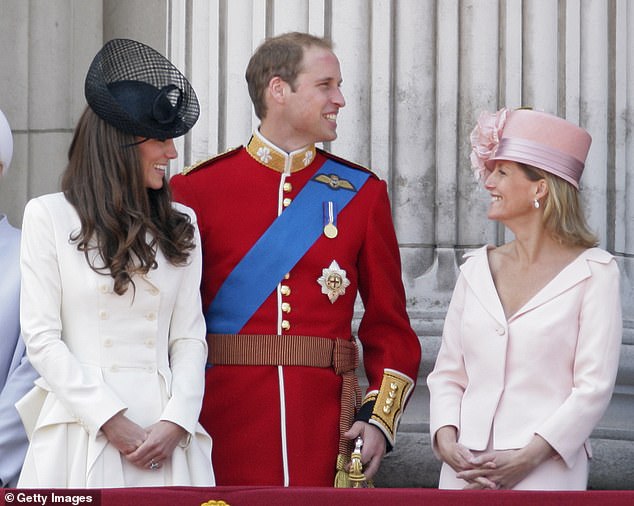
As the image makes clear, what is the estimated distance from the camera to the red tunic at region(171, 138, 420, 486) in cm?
482

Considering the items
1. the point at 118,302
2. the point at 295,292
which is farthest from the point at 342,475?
the point at 118,302

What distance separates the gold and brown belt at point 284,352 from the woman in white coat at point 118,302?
0.99 ft

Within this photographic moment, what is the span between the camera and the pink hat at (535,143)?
182 inches

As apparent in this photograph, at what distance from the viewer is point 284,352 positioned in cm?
486

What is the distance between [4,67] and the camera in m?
7.11

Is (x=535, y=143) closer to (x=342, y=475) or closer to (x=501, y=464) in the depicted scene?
(x=501, y=464)

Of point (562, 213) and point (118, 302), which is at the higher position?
point (562, 213)

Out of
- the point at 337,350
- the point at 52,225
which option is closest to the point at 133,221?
the point at 52,225

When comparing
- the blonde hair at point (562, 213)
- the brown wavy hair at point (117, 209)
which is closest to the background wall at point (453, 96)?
the blonde hair at point (562, 213)

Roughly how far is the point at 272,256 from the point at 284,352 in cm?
29

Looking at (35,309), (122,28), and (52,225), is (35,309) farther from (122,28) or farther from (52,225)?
(122,28)

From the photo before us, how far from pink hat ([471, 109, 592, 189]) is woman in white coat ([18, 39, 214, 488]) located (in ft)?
2.73

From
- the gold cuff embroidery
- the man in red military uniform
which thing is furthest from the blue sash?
the gold cuff embroidery

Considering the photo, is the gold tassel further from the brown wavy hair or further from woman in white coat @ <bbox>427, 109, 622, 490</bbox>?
the brown wavy hair
